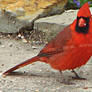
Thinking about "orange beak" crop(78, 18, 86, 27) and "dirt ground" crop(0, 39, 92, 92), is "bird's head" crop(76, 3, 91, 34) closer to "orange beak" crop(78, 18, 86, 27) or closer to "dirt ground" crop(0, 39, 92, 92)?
"orange beak" crop(78, 18, 86, 27)

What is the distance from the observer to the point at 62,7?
6867 millimetres

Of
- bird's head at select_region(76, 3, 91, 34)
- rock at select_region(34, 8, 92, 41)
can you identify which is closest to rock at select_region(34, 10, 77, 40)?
rock at select_region(34, 8, 92, 41)

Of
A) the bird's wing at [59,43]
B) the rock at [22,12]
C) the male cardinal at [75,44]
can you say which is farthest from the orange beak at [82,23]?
the rock at [22,12]

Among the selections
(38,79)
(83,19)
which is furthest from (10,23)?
(83,19)

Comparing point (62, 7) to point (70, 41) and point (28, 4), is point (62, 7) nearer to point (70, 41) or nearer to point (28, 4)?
point (28, 4)

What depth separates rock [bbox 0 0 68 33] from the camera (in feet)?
21.1

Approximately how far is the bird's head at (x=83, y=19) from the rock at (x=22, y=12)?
2255 mm

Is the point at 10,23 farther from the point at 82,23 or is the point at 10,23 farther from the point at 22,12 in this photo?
the point at 82,23

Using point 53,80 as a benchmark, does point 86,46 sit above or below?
above

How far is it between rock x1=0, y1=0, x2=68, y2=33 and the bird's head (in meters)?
2.25

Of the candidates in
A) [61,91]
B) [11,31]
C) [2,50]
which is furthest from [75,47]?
[11,31]

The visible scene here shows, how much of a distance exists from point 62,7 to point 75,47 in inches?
107

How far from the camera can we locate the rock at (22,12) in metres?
6.43

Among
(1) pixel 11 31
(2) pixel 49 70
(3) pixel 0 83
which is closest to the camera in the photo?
(3) pixel 0 83
